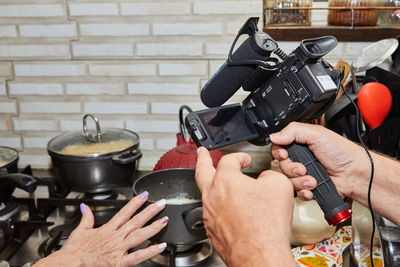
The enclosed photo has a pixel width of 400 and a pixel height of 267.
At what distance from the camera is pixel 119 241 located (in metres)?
0.89

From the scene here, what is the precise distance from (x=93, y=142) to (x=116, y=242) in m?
0.40

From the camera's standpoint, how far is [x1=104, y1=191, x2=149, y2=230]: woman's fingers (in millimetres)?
891

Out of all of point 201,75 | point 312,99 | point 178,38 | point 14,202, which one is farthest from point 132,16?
point 312,99

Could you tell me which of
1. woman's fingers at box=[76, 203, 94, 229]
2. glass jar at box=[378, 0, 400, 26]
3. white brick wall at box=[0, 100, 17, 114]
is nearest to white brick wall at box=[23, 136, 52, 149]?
white brick wall at box=[0, 100, 17, 114]

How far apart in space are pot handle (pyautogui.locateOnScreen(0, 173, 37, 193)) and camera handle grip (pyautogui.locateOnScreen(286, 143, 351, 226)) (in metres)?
0.67

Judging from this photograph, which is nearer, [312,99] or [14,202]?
[312,99]

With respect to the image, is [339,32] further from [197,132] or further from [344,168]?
[197,132]

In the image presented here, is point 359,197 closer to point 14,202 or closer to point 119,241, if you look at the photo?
point 119,241

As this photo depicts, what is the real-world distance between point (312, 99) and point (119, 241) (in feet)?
1.75

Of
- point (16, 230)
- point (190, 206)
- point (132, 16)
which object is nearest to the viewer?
point (190, 206)

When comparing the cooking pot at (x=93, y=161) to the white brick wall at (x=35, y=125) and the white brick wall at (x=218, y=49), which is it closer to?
the white brick wall at (x=35, y=125)

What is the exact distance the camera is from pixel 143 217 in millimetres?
866

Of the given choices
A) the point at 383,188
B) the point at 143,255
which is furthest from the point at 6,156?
the point at 383,188

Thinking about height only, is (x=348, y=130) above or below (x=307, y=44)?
below
